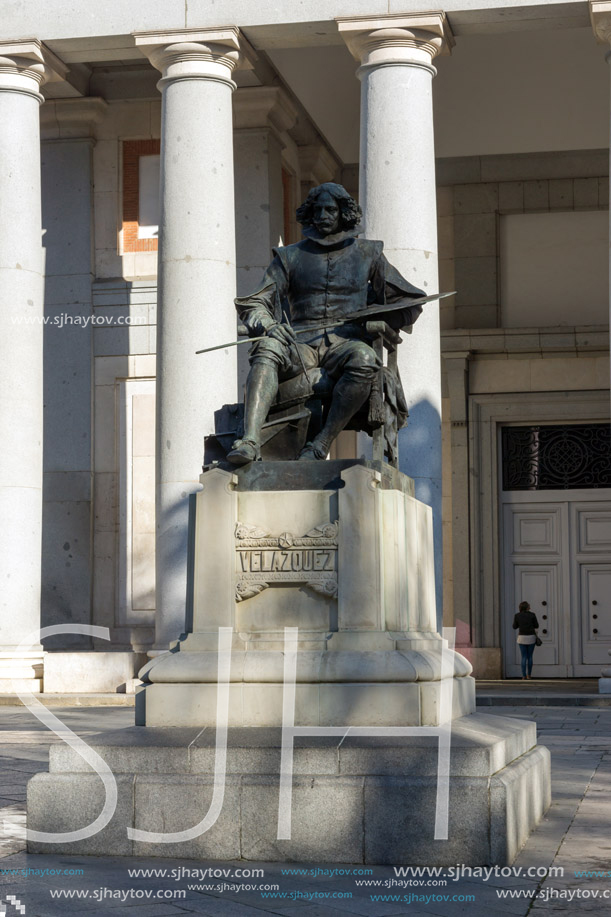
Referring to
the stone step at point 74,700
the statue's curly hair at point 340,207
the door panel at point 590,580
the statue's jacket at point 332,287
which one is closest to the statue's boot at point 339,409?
the statue's jacket at point 332,287

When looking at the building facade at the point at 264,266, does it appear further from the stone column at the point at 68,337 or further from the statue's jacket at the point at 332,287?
the statue's jacket at the point at 332,287

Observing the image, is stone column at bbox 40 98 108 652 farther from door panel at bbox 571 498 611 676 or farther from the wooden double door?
door panel at bbox 571 498 611 676

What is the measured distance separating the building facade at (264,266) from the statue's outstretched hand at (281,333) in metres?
8.25

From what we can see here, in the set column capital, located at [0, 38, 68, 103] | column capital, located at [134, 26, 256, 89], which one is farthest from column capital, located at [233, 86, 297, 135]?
column capital, located at [0, 38, 68, 103]

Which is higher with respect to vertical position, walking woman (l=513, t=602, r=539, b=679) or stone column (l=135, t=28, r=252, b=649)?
stone column (l=135, t=28, r=252, b=649)

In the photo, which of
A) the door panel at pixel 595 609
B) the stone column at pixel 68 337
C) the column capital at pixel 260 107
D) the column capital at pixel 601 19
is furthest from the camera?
the door panel at pixel 595 609

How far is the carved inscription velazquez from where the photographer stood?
8.51m

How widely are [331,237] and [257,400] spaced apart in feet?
5.32

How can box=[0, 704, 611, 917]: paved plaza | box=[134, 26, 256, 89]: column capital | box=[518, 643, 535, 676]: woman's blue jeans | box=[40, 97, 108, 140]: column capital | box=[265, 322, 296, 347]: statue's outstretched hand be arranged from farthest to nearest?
box=[518, 643, 535, 676]: woman's blue jeans < box=[40, 97, 108, 140]: column capital < box=[134, 26, 256, 89]: column capital < box=[265, 322, 296, 347]: statue's outstretched hand < box=[0, 704, 611, 917]: paved plaza

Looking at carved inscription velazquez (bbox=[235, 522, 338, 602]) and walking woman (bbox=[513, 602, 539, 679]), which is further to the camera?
walking woman (bbox=[513, 602, 539, 679])

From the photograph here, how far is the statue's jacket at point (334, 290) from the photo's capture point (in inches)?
383

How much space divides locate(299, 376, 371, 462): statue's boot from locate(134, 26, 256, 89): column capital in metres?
12.2

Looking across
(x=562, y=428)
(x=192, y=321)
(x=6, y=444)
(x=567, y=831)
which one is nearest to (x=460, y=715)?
(x=567, y=831)

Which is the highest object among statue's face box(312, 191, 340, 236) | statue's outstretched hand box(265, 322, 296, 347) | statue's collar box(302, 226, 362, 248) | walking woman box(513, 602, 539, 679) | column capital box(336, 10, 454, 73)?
column capital box(336, 10, 454, 73)
